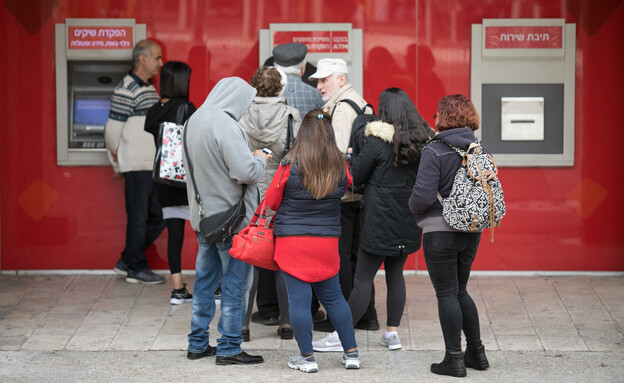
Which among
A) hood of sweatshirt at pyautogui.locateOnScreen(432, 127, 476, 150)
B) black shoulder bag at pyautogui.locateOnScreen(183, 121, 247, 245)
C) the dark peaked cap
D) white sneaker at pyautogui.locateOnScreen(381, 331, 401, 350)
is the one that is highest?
the dark peaked cap

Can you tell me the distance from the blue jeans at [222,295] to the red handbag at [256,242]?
213mm

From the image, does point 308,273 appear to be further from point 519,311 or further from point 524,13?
point 524,13

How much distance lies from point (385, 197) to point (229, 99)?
1.10 metres

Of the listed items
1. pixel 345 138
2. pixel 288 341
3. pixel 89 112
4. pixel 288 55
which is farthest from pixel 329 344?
pixel 89 112

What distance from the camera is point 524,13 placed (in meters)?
7.61

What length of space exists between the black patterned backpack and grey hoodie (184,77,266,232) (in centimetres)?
109

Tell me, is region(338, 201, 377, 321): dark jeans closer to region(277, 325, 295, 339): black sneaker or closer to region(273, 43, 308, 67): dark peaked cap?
region(277, 325, 295, 339): black sneaker

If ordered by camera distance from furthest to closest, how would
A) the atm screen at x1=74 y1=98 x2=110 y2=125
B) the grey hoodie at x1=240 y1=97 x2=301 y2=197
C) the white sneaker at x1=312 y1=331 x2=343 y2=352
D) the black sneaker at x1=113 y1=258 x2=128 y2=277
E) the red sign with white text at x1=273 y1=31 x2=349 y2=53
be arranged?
the atm screen at x1=74 y1=98 x2=110 y2=125 < the black sneaker at x1=113 y1=258 x2=128 y2=277 < the red sign with white text at x1=273 y1=31 x2=349 y2=53 < the grey hoodie at x1=240 y1=97 x2=301 y2=197 < the white sneaker at x1=312 y1=331 x2=343 y2=352

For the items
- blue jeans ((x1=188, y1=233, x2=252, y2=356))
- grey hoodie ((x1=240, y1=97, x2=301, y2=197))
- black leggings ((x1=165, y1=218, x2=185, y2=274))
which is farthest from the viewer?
black leggings ((x1=165, y1=218, x2=185, y2=274))

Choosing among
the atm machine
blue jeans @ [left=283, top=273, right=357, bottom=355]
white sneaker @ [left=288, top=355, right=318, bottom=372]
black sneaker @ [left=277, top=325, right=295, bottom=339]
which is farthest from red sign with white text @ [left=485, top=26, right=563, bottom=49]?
white sneaker @ [left=288, top=355, right=318, bottom=372]

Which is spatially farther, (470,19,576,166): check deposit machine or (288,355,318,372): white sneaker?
(470,19,576,166): check deposit machine

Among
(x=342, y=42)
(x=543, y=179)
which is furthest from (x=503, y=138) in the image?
(x=342, y=42)

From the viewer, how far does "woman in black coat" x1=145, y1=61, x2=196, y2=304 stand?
6781 mm

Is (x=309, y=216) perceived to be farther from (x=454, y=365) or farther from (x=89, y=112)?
(x=89, y=112)
